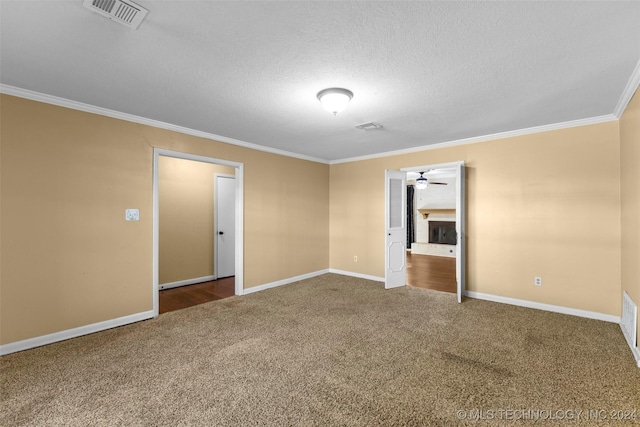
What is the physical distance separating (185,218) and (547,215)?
5749 millimetres

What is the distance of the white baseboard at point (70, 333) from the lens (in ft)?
8.78

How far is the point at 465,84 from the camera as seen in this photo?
2.60m

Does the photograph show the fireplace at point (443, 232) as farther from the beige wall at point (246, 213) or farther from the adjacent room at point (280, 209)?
the beige wall at point (246, 213)

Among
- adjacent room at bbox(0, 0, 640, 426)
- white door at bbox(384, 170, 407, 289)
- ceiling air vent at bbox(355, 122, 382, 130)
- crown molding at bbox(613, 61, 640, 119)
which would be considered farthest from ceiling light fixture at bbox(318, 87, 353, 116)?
white door at bbox(384, 170, 407, 289)

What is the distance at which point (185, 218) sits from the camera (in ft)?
17.3

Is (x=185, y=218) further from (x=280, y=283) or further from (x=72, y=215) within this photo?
(x=72, y=215)

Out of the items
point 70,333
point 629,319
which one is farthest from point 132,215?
point 629,319

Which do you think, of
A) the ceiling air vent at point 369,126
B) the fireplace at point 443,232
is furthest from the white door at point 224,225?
the fireplace at point 443,232

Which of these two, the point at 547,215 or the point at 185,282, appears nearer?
the point at 547,215

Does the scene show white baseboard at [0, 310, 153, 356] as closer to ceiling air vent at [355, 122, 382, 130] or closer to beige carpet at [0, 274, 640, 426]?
beige carpet at [0, 274, 640, 426]

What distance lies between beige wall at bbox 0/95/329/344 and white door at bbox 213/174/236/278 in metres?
1.57

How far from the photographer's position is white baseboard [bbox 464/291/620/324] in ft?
11.3

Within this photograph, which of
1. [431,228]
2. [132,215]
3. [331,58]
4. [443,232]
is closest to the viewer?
[331,58]

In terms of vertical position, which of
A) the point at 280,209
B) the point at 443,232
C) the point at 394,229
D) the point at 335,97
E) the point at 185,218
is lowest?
the point at 443,232
